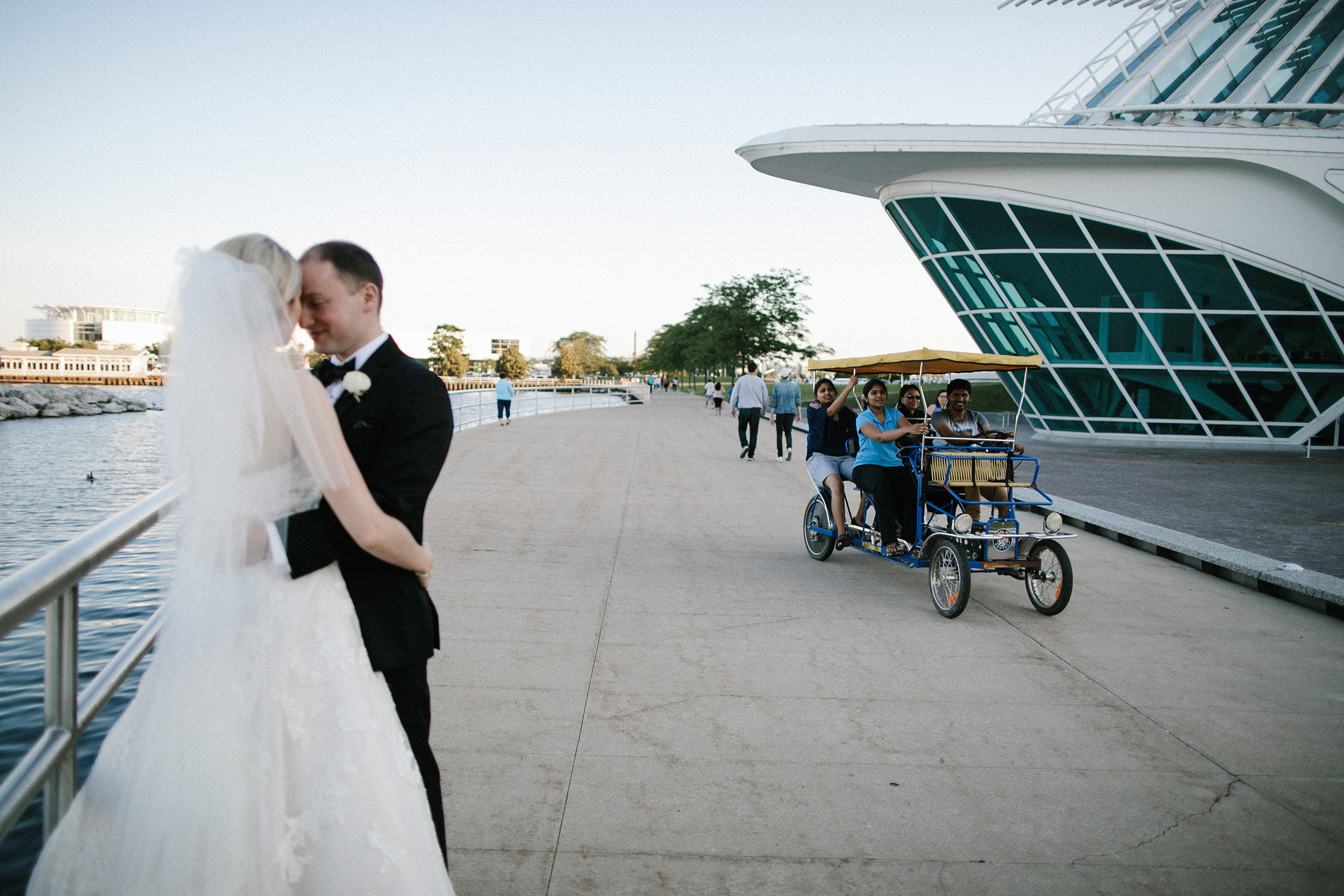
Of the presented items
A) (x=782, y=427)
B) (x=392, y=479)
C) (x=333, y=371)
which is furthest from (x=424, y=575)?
(x=782, y=427)

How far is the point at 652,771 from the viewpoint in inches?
153

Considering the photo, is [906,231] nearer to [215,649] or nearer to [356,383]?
[356,383]

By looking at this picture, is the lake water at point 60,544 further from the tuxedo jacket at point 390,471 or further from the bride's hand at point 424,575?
the bride's hand at point 424,575

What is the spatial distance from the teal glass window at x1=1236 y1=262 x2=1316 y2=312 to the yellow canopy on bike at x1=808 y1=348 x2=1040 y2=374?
18940 millimetres

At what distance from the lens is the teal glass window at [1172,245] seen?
2292cm

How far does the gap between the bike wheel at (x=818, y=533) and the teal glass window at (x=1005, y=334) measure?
18777mm

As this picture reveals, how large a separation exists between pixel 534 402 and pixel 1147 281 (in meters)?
26.0

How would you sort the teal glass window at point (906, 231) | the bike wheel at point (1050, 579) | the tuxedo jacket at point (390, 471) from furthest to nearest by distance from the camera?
the teal glass window at point (906, 231)
the bike wheel at point (1050, 579)
the tuxedo jacket at point (390, 471)

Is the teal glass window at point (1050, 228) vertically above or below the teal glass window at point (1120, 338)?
above

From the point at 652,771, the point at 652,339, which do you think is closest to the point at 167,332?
the point at 652,771

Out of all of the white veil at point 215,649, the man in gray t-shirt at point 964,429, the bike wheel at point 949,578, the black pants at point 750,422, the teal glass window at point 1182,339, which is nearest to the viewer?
the white veil at point 215,649

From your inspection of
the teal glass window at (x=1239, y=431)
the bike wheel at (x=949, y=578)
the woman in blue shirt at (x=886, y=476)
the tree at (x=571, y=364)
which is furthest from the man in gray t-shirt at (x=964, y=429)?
the tree at (x=571, y=364)

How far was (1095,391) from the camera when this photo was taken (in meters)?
25.1

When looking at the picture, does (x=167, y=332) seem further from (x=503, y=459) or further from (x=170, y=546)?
(x=503, y=459)
